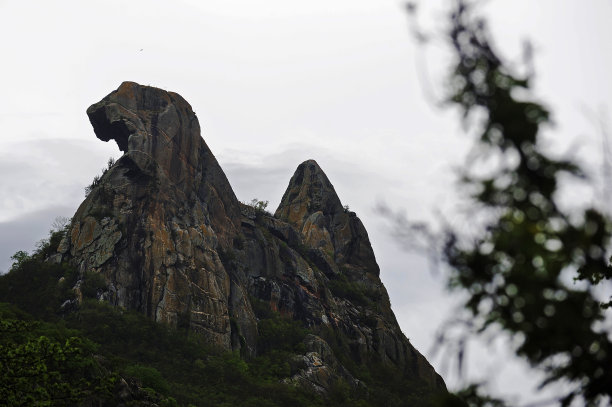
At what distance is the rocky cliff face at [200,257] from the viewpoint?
7031 cm

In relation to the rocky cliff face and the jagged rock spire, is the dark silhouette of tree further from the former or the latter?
the jagged rock spire

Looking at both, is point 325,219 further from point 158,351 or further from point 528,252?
point 528,252

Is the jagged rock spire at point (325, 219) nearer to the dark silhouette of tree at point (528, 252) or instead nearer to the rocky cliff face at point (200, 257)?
the rocky cliff face at point (200, 257)

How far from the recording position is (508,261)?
304 inches

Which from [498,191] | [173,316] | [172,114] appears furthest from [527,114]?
[172,114]

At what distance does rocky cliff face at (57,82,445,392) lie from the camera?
70.3 meters

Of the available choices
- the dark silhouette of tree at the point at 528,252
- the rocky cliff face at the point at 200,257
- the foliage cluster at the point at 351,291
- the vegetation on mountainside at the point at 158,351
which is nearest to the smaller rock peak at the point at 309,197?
the rocky cliff face at the point at 200,257

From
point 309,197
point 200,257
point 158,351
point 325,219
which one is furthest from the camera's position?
point 309,197

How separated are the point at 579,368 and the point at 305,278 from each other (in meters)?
84.4

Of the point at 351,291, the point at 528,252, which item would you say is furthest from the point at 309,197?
the point at 528,252

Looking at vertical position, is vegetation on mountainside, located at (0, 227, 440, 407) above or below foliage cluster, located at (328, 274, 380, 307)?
below

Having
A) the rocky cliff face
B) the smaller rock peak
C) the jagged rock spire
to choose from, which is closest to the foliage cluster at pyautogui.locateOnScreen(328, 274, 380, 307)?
the rocky cliff face

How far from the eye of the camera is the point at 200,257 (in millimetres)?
75062

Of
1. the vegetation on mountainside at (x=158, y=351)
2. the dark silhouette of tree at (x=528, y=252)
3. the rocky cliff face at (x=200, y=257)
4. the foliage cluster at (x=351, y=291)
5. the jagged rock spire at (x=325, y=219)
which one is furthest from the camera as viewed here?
the jagged rock spire at (x=325, y=219)
